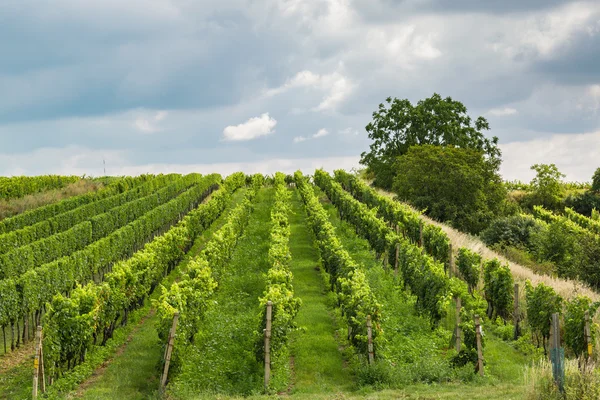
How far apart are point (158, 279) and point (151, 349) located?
24.0ft

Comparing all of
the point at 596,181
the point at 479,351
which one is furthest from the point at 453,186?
the point at 479,351

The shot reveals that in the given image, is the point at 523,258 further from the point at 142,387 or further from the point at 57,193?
the point at 57,193

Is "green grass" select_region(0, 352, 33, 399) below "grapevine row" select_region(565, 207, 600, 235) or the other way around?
below

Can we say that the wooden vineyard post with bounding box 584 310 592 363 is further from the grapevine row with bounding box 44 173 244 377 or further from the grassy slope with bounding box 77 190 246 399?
the grapevine row with bounding box 44 173 244 377

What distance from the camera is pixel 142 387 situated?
18.2 metres

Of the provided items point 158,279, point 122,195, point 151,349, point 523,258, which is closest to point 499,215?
point 523,258

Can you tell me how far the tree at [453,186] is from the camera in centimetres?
5525

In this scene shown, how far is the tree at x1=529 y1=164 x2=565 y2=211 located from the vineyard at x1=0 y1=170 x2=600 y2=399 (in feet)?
145

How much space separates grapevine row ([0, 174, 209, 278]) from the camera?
29.6 m

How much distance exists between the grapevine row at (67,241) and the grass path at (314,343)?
39.9 ft

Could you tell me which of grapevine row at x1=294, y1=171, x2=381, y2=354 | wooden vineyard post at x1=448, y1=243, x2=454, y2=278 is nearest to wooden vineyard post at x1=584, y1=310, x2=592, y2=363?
grapevine row at x1=294, y1=171, x2=381, y2=354

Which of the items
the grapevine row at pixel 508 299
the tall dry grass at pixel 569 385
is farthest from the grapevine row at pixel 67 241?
the tall dry grass at pixel 569 385

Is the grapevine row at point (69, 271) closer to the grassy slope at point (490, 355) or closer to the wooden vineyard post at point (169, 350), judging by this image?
the wooden vineyard post at point (169, 350)

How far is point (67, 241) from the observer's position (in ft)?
115
